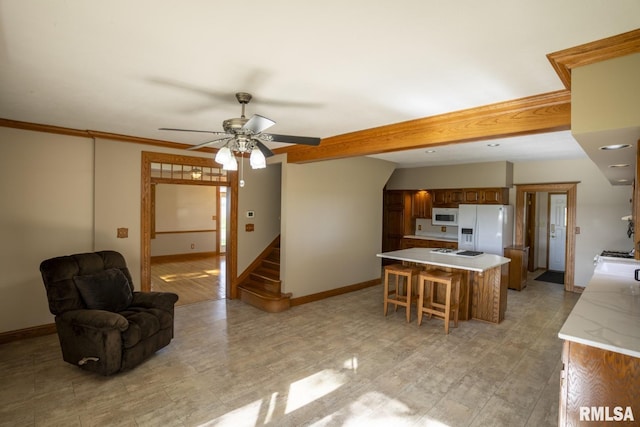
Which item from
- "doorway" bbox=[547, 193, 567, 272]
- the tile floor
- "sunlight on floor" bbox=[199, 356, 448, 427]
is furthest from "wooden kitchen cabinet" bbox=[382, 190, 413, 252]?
"sunlight on floor" bbox=[199, 356, 448, 427]

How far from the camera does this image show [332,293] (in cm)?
555

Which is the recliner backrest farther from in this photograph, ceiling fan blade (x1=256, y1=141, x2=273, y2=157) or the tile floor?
ceiling fan blade (x1=256, y1=141, x2=273, y2=157)

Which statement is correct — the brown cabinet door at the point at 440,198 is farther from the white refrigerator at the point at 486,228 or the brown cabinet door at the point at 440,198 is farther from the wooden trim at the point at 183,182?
the wooden trim at the point at 183,182

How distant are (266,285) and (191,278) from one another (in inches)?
97.1

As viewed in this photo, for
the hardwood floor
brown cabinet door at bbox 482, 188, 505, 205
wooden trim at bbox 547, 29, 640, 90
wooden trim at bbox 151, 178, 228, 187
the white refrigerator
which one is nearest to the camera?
wooden trim at bbox 547, 29, 640, 90

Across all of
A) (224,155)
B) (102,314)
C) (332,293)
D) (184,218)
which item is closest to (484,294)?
(332,293)

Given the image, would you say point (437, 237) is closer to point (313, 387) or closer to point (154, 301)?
point (313, 387)

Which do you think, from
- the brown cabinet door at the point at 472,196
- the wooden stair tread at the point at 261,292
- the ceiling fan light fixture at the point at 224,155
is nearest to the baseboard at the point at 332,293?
the wooden stair tread at the point at 261,292

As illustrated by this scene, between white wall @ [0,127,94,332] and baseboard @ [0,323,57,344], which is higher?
white wall @ [0,127,94,332]

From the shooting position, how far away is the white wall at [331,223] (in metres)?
4.97

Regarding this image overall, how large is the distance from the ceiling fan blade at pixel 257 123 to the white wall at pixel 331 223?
269 centimetres

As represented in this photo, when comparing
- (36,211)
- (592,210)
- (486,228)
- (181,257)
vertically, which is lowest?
(181,257)

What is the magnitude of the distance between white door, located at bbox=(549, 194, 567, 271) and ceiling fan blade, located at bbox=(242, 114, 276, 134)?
327 inches

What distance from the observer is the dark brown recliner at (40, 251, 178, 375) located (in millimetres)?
2783
